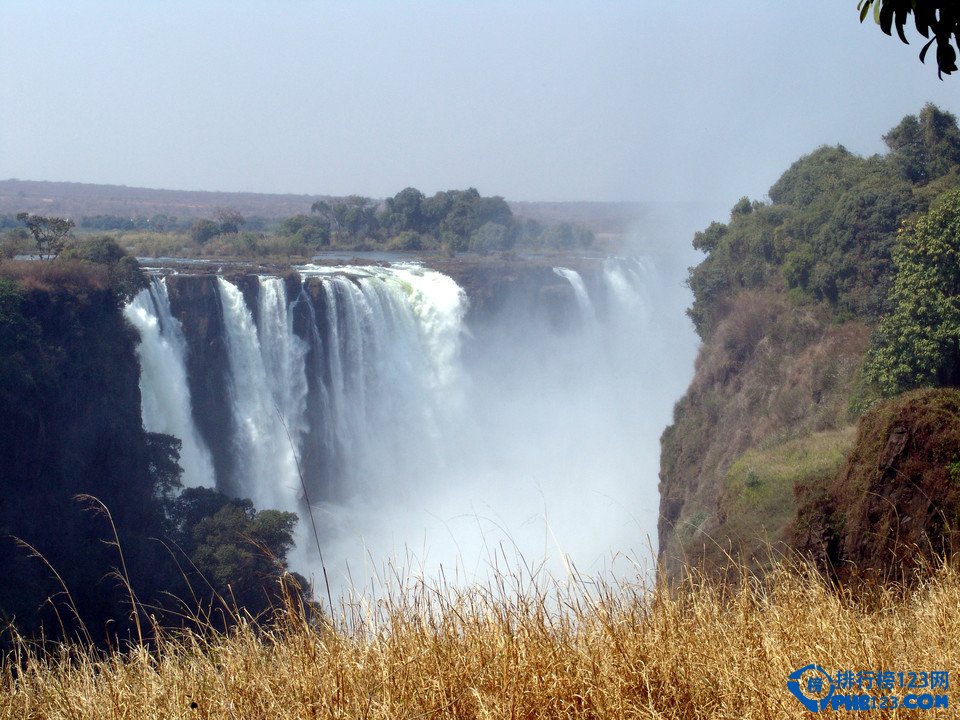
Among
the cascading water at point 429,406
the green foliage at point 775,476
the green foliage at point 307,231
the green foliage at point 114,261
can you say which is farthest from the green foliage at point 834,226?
the green foliage at point 307,231

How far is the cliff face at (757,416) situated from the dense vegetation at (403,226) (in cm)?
2497

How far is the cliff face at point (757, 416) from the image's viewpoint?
1396cm

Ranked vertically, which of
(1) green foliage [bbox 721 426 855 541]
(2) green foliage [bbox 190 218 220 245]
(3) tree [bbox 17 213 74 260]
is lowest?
(1) green foliage [bbox 721 426 855 541]

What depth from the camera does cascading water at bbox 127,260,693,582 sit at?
25141 millimetres

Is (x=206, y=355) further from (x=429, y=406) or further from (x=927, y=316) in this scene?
(x=927, y=316)

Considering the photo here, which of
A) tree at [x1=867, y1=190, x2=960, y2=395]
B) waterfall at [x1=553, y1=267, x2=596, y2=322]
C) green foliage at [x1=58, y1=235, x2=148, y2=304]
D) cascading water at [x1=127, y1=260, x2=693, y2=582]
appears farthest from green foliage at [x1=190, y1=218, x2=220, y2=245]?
tree at [x1=867, y1=190, x2=960, y2=395]

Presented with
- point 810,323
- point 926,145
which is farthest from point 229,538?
point 926,145

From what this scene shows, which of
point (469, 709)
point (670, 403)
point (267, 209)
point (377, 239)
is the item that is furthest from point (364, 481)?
point (267, 209)

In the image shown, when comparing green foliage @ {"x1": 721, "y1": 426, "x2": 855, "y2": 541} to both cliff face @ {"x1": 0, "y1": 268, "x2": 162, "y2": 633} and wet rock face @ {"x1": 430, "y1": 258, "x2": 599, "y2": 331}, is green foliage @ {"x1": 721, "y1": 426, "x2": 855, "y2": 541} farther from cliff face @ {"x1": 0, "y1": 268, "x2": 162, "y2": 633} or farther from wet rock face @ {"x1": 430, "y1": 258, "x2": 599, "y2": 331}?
wet rock face @ {"x1": 430, "y1": 258, "x2": 599, "y2": 331}

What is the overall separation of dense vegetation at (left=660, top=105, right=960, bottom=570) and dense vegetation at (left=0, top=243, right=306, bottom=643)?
9095 millimetres

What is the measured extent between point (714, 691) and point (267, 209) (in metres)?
69.6

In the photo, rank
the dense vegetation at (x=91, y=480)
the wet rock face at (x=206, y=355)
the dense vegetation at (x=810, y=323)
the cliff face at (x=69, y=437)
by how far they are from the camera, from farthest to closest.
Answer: the wet rock face at (x=206, y=355) < the cliff face at (x=69, y=437) < the dense vegetation at (x=91, y=480) < the dense vegetation at (x=810, y=323)

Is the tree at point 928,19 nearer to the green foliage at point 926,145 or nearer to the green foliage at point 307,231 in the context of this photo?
the green foliage at point 926,145

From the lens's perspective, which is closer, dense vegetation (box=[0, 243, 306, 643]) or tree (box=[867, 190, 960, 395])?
tree (box=[867, 190, 960, 395])
